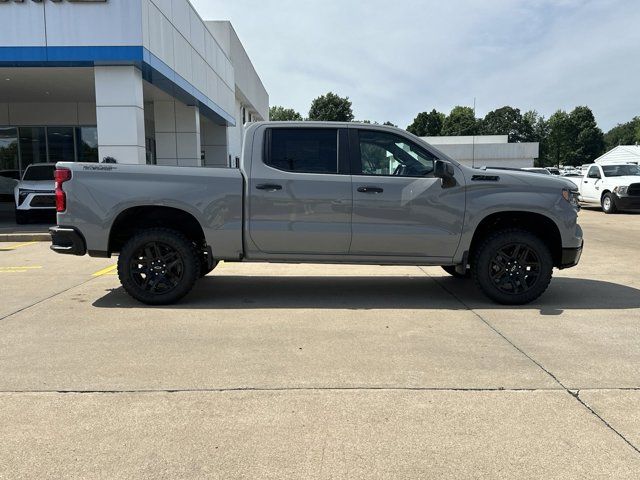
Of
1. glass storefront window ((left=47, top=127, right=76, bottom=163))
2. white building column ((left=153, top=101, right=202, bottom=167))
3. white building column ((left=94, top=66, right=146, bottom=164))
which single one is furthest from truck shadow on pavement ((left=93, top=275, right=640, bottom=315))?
glass storefront window ((left=47, top=127, right=76, bottom=163))

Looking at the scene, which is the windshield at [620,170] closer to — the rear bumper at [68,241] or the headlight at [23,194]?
the headlight at [23,194]

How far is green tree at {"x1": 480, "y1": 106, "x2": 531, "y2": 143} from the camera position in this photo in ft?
417

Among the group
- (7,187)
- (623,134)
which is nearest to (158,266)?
(7,187)

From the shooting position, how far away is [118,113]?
13.5 meters

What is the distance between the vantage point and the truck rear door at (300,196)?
603 centimetres

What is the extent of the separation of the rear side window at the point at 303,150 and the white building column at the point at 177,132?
47.9 ft

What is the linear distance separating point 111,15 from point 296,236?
9959 millimetres

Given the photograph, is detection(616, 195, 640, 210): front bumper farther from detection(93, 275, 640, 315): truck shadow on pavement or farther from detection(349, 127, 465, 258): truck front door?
detection(349, 127, 465, 258): truck front door

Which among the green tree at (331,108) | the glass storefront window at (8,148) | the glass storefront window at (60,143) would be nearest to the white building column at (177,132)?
the glass storefront window at (60,143)

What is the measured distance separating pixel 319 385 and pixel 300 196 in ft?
8.63

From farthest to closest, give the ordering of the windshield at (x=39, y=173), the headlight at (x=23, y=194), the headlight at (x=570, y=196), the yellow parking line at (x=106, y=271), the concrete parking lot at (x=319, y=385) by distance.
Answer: the windshield at (x=39, y=173)
the headlight at (x=23, y=194)
the yellow parking line at (x=106, y=271)
the headlight at (x=570, y=196)
the concrete parking lot at (x=319, y=385)

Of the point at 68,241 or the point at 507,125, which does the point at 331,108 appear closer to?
the point at 507,125

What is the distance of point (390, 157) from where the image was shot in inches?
245

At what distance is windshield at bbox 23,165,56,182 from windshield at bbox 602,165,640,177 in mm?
19617
